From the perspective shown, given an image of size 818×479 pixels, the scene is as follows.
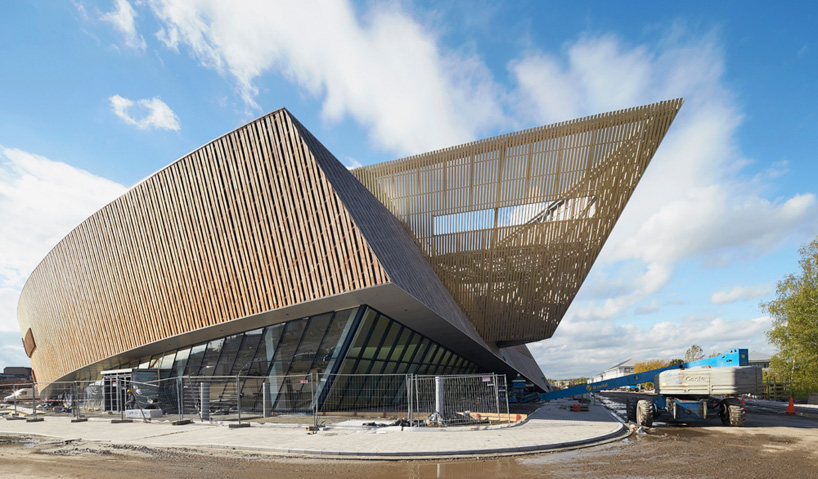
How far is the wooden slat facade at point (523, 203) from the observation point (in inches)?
981

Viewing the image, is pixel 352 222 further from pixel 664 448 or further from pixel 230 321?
pixel 664 448

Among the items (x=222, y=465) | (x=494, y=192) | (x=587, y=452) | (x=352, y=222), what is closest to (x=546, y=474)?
(x=587, y=452)

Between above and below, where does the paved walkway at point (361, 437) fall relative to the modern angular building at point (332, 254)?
below

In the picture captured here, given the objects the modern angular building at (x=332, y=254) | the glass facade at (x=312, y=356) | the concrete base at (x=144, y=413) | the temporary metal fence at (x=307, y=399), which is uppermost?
the modern angular building at (x=332, y=254)

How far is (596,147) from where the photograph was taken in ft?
82.3

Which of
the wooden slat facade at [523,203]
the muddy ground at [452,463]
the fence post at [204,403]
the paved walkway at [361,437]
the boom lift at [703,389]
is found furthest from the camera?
the wooden slat facade at [523,203]

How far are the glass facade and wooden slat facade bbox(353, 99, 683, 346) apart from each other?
7.20 metres

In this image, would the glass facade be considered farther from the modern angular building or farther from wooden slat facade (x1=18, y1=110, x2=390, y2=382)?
wooden slat facade (x1=18, y1=110, x2=390, y2=382)

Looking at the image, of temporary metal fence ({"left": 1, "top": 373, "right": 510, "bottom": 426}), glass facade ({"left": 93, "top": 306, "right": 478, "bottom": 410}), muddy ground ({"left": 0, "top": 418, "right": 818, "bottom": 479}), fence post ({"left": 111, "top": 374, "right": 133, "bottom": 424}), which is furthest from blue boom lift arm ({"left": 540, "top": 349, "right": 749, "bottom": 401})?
fence post ({"left": 111, "top": 374, "right": 133, "bottom": 424})

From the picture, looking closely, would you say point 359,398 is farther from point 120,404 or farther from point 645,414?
point 645,414

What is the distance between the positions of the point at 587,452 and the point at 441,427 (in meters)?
5.11

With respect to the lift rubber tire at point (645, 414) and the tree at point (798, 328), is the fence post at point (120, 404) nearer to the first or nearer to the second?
the lift rubber tire at point (645, 414)

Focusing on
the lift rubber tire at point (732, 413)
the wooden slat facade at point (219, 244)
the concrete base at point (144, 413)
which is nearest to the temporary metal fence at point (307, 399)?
the concrete base at point (144, 413)

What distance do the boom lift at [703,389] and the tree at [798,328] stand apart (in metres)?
12.6
